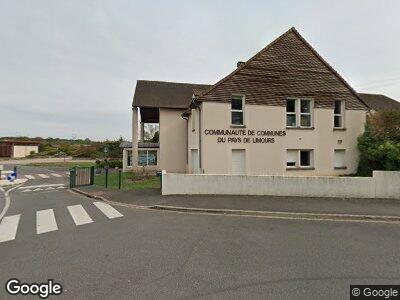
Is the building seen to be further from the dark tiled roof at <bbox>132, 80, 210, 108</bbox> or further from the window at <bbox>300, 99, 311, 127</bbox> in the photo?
the dark tiled roof at <bbox>132, 80, 210, 108</bbox>

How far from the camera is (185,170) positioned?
23.6m

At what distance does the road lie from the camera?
4.01 metres

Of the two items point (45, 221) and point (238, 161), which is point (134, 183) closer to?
point (238, 161)

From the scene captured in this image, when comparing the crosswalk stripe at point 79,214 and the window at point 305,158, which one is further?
the window at point 305,158

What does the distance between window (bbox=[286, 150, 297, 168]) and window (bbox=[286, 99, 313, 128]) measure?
1.67 m

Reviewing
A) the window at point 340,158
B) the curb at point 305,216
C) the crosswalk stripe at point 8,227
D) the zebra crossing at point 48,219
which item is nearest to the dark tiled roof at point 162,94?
the window at point 340,158

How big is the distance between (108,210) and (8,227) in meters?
2.96

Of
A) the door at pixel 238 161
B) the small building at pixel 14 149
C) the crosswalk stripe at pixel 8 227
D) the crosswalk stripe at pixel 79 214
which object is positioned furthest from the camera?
the small building at pixel 14 149

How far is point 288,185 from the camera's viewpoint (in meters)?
11.5

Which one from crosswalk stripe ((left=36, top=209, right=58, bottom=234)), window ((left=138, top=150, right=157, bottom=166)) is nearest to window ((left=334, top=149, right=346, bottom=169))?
window ((left=138, top=150, right=157, bottom=166))

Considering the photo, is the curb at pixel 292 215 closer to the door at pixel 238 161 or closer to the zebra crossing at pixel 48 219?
the zebra crossing at pixel 48 219

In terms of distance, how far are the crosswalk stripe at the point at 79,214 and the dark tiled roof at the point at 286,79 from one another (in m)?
8.52

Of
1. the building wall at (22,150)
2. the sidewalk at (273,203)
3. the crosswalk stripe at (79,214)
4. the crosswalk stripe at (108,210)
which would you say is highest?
the building wall at (22,150)

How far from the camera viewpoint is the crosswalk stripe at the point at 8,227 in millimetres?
6543
